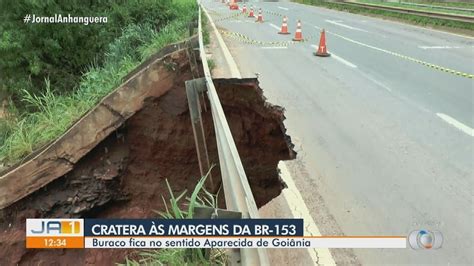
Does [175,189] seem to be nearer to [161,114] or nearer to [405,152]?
[161,114]

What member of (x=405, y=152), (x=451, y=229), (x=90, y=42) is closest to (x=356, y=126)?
(x=405, y=152)

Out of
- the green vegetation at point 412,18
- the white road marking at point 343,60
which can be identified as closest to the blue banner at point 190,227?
the white road marking at point 343,60

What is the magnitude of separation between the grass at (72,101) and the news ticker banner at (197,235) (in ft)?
13.2

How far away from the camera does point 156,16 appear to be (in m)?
14.1

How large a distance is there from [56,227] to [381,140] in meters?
A: 3.98

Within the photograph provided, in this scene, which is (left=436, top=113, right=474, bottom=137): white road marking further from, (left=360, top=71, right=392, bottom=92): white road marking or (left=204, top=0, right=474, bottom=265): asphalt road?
(left=360, top=71, right=392, bottom=92): white road marking

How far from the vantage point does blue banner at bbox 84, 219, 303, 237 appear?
225 centimetres

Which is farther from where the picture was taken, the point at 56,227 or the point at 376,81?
the point at 376,81

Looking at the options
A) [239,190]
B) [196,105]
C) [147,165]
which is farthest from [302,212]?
[147,165]

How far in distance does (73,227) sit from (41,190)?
4216mm

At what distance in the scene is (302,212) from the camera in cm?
372

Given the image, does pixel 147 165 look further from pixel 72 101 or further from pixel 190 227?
pixel 190 227

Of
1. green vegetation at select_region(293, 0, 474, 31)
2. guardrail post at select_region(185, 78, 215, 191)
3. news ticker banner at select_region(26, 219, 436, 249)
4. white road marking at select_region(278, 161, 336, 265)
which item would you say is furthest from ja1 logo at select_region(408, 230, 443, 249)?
green vegetation at select_region(293, 0, 474, 31)

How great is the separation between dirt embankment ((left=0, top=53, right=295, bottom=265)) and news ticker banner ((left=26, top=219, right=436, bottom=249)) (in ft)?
9.22
